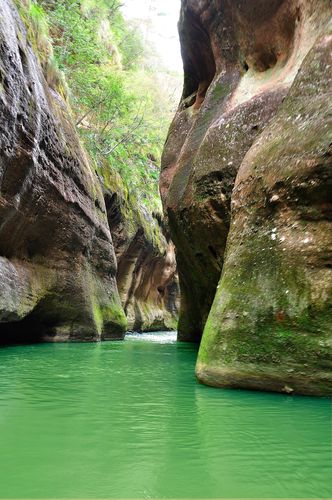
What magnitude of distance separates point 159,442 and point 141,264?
17787 mm

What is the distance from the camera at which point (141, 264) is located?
65.4ft

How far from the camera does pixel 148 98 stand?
2012 cm

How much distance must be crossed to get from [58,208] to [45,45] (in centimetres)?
403

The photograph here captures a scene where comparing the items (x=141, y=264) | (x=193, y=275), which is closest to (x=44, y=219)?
(x=193, y=275)

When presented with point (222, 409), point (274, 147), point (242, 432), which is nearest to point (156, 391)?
point (222, 409)

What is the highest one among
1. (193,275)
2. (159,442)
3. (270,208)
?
(193,275)

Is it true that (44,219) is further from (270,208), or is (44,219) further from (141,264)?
(141,264)

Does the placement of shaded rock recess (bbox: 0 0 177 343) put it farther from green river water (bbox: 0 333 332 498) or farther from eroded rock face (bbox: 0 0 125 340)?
green river water (bbox: 0 333 332 498)

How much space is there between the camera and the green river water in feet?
5.32

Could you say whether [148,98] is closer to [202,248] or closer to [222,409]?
[202,248]

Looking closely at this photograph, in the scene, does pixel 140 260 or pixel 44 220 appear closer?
pixel 44 220

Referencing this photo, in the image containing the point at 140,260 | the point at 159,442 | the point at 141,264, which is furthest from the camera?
the point at 141,264

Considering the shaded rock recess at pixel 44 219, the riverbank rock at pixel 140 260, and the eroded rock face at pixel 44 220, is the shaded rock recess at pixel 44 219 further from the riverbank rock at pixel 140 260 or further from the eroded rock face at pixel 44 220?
the riverbank rock at pixel 140 260

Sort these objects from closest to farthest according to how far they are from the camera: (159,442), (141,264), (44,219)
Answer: (159,442) < (44,219) < (141,264)
